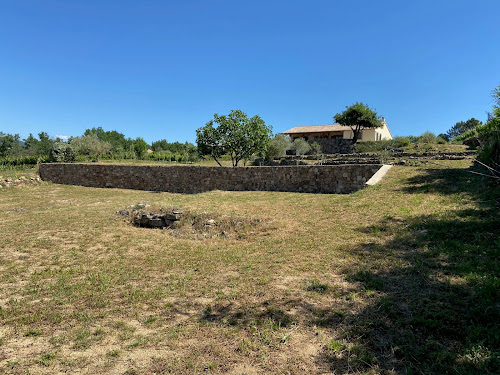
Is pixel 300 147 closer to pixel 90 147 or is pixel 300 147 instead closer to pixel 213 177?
pixel 213 177

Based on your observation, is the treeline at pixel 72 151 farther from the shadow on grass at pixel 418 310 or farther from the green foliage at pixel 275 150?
the shadow on grass at pixel 418 310

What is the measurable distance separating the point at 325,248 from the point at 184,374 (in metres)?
3.99

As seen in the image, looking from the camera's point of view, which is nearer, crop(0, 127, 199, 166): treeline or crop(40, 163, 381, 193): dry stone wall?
crop(40, 163, 381, 193): dry stone wall

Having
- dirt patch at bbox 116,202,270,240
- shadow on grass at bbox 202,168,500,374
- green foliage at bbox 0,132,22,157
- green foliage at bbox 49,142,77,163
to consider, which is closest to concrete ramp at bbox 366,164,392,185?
shadow on grass at bbox 202,168,500,374

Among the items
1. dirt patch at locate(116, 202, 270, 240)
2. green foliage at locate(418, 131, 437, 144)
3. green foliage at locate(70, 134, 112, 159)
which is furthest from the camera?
green foliage at locate(70, 134, 112, 159)

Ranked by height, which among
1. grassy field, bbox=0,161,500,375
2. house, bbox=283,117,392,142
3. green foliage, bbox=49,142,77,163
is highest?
house, bbox=283,117,392,142

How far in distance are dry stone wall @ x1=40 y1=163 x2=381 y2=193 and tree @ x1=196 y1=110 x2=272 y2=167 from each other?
208 inches

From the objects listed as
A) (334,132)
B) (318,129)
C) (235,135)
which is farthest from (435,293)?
(318,129)

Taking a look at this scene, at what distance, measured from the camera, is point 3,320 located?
386cm

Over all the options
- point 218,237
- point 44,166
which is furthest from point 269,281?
point 44,166

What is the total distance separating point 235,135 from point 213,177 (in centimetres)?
689

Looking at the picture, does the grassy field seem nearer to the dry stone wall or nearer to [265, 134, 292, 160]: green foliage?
the dry stone wall

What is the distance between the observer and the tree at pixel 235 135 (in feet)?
78.0

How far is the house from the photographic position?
160ft
